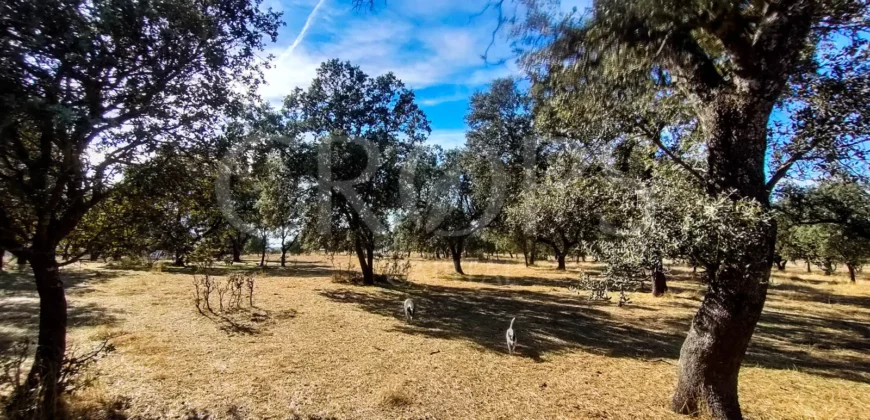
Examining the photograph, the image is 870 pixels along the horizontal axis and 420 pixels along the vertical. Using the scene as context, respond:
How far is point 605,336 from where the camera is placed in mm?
9703

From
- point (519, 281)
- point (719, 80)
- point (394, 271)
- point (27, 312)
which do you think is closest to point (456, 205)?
point (519, 281)

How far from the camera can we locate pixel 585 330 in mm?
10289

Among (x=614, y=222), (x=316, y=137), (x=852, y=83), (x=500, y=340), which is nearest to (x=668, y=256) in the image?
(x=614, y=222)

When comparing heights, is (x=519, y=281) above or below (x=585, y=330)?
above

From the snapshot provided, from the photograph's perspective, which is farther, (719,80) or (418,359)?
(418,359)

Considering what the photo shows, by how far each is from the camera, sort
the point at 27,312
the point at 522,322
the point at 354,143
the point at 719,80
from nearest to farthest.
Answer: the point at 719,80 < the point at 27,312 < the point at 522,322 < the point at 354,143

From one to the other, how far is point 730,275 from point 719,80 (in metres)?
2.48

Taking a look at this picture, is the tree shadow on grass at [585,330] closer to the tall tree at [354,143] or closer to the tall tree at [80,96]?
the tall tree at [354,143]

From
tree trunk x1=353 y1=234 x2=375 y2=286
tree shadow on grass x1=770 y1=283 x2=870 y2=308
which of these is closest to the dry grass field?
tree shadow on grass x1=770 y1=283 x2=870 y2=308

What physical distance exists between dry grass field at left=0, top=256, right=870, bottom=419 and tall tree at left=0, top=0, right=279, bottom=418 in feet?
6.91

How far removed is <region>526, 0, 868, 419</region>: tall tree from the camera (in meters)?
3.89

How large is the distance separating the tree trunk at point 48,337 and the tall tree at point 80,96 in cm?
1

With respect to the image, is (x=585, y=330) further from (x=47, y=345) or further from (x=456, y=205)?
(x=456, y=205)

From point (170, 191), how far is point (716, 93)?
24.3ft
